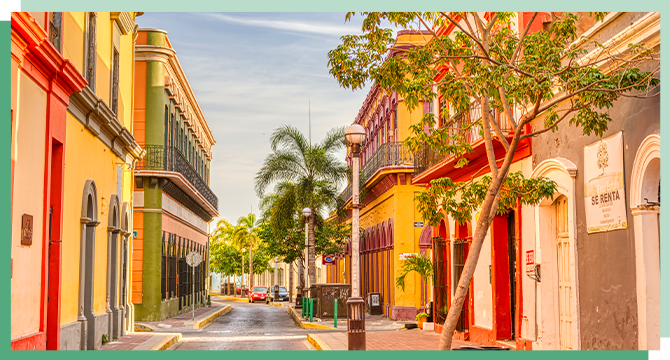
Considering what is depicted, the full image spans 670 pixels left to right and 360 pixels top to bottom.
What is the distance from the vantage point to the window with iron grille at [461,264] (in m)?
17.9

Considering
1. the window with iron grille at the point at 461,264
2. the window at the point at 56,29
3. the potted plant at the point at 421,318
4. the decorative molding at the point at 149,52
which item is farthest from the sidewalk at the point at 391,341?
the decorative molding at the point at 149,52

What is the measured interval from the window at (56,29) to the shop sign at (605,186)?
332 inches

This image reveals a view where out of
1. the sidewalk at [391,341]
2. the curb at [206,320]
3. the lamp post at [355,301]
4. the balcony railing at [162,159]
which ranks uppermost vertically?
the balcony railing at [162,159]

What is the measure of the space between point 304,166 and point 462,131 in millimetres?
17617

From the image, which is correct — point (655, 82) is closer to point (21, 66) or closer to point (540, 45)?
point (540, 45)

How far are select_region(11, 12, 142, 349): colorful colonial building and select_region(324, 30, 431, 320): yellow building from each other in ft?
32.5

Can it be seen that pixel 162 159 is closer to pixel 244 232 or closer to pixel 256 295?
pixel 256 295

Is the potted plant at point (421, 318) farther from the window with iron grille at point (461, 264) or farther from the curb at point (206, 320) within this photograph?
the curb at point (206, 320)

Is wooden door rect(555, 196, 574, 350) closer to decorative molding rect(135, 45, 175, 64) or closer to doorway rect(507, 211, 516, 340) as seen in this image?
doorway rect(507, 211, 516, 340)

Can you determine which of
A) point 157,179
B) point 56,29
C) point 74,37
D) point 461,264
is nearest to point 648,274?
point 461,264

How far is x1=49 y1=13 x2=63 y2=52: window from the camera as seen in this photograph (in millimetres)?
12102

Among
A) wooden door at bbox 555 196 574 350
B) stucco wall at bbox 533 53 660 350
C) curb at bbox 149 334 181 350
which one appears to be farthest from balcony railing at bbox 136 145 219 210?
stucco wall at bbox 533 53 660 350

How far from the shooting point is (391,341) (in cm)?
1666

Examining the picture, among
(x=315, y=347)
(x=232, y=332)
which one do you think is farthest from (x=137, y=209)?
(x=315, y=347)
